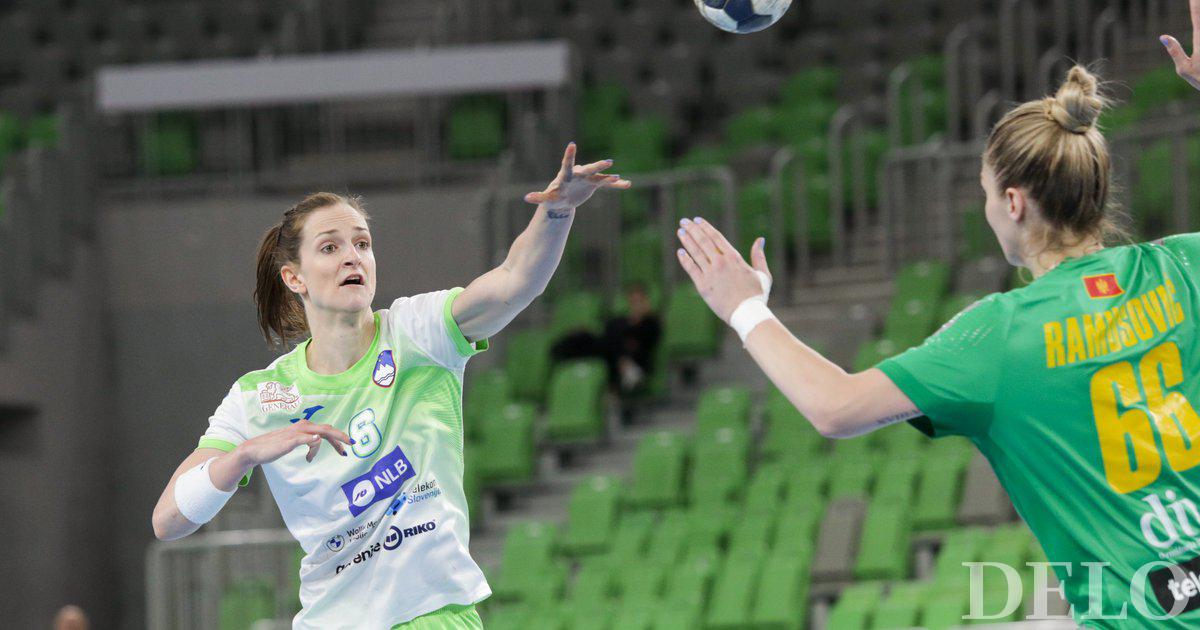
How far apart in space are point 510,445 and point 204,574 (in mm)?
2431

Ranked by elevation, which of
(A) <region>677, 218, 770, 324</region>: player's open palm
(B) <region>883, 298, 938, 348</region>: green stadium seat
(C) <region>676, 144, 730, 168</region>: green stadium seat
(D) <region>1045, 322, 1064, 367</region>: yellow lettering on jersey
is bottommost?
(B) <region>883, 298, 938, 348</region>: green stadium seat

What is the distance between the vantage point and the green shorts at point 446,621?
3.86 metres

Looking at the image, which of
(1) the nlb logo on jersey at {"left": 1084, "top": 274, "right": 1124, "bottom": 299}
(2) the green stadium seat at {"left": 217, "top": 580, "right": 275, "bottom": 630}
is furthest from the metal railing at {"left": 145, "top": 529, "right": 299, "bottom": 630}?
(1) the nlb logo on jersey at {"left": 1084, "top": 274, "right": 1124, "bottom": 299}

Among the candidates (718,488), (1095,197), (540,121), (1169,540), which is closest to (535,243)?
(1095,197)

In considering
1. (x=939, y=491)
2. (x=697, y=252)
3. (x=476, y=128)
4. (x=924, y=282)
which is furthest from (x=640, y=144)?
(x=697, y=252)

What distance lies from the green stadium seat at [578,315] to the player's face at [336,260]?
9.03 metres

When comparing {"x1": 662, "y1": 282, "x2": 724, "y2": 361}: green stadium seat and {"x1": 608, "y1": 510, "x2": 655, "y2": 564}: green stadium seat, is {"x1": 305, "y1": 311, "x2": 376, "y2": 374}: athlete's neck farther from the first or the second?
{"x1": 662, "y1": 282, "x2": 724, "y2": 361}: green stadium seat

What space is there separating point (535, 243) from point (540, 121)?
10.7 m

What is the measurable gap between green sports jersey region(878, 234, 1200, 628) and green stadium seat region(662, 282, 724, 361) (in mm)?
10089

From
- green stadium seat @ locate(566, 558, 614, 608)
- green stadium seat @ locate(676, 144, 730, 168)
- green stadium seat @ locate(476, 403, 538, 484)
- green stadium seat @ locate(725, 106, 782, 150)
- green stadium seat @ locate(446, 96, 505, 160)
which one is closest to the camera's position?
green stadium seat @ locate(566, 558, 614, 608)

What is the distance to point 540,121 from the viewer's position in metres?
14.6

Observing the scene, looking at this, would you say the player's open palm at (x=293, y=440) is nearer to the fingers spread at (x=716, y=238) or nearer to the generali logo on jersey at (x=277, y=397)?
the generali logo on jersey at (x=277, y=397)

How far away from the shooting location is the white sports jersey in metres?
3.89

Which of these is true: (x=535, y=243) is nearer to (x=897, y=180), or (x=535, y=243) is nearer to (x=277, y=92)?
(x=897, y=180)
